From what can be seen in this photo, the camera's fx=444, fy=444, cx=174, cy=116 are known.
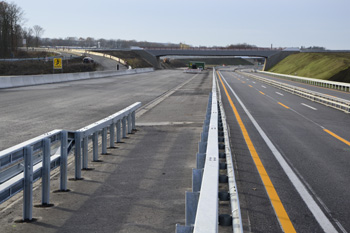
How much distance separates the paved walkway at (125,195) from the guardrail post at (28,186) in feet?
0.53

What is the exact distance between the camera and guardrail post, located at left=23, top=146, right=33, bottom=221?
5766 mm

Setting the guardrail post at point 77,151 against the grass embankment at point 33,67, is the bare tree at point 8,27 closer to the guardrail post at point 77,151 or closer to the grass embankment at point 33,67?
the grass embankment at point 33,67

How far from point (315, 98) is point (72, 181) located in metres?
23.5

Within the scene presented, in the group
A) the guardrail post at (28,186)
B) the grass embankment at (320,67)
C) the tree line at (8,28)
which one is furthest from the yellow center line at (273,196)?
the tree line at (8,28)

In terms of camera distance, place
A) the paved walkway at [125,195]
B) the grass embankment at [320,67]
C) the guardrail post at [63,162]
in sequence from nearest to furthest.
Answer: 1. the paved walkway at [125,195]
2. the guardrail post at [63,162]
3. the grass embankment at [320,67]

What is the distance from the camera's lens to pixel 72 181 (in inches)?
308

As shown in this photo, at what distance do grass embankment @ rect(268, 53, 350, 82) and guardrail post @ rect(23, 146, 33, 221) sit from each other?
191 feet

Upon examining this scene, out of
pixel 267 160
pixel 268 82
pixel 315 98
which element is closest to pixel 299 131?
pixel 267 160

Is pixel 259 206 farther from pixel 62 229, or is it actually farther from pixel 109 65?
pixel 109 65

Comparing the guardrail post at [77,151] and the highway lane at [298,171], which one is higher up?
the guardrail post at [77,151]

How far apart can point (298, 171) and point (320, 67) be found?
256ft

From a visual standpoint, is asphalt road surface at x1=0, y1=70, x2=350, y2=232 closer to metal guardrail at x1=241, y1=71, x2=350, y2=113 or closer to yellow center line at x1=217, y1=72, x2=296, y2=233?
yellow center line at x1=217, y1=72, x2=296, y2=233

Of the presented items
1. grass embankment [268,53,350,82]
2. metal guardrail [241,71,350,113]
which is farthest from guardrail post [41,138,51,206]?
grass embankment [268,53,350,82]

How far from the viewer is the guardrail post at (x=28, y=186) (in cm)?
577
